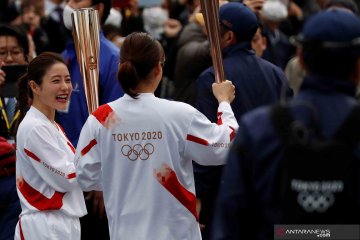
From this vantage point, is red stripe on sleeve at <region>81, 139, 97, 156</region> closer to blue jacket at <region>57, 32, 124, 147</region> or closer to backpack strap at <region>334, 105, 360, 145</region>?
blue jacket at <region>57, 32, 124, 147</region>

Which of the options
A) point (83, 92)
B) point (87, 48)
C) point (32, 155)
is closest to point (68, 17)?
point (83, 92)

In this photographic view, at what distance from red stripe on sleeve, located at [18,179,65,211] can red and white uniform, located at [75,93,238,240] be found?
677 mm

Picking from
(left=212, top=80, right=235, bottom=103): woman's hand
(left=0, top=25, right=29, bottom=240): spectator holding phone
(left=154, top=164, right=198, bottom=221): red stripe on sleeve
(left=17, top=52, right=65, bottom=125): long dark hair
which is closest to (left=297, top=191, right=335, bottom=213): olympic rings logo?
(left=154, top=164, right=198, bottom=221): red stripe on sleeve

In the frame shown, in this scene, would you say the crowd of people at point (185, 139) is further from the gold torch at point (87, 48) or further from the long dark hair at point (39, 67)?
the gold torch at point (87, 48)

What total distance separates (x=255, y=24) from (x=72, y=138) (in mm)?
1480

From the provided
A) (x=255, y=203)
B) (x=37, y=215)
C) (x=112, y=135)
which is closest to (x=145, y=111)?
(x=112, y=135)

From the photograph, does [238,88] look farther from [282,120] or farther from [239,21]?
[282,120]

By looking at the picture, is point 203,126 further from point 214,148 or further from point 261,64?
point 261,64

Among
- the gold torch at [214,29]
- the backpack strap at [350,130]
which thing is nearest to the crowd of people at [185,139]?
the backpack strap at [350,130]

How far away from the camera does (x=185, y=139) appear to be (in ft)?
17.5

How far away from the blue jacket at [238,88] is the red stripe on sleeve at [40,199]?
907mm

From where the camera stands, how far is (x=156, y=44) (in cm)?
542

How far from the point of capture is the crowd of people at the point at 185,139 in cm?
373

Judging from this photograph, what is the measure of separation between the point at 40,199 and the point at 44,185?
0.27 feet
